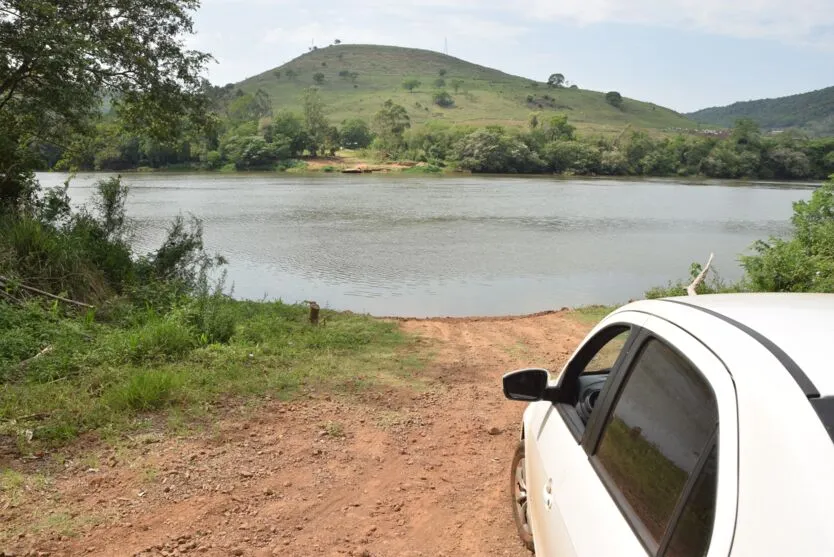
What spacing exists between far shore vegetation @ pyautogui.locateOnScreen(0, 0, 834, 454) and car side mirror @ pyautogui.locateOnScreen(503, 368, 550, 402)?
134 inches

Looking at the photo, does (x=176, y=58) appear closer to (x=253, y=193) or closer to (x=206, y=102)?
(x=206, y=102)

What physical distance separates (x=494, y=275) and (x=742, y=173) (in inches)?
3444

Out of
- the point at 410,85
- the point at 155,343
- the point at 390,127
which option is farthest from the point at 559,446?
the point at 410,85

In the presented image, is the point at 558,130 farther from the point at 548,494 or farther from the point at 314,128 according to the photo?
the point at 548,494

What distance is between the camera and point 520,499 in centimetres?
358

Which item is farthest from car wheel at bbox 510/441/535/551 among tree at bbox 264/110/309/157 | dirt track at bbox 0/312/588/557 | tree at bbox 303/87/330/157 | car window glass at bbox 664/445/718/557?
tree at bbox 303/87/330/157

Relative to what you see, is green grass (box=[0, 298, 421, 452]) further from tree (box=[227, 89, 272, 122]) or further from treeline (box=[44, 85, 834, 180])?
tree (box=[227, 89, 272, 122])

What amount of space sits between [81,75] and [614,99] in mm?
194906

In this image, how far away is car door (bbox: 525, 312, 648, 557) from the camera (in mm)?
2273

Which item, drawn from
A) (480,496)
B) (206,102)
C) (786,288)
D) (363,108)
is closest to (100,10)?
(206,102)

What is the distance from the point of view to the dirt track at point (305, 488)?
3.62 meters

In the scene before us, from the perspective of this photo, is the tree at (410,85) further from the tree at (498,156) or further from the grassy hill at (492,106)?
the tree at (498,156)

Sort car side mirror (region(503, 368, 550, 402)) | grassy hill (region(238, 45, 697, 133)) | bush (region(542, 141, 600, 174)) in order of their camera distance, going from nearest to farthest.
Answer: car side mirror (region(503, 368, 550, 402)), bush (region(542, 141, 600, 174)), grassy hill (region(238, 45, 697, 133))

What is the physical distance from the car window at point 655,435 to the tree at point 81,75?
32.8 feet
